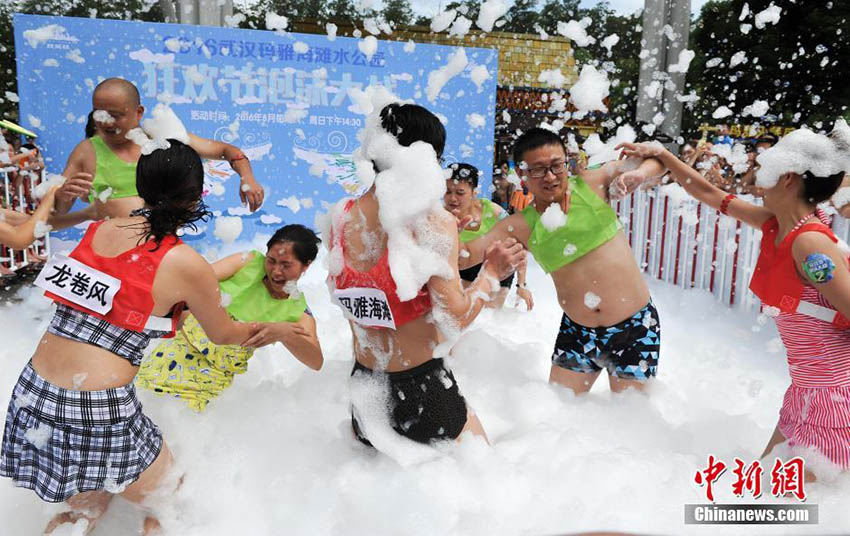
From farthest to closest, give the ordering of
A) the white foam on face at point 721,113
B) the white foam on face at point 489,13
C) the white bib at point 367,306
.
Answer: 1. the white foam on face at point 721,113
2. the white foam on face at point 489,13
3. the white bib at point 367,306

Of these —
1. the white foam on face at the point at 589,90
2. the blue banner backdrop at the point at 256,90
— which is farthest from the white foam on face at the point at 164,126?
the white foam on face at the point at 589,90

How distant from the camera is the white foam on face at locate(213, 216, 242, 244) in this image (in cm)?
669

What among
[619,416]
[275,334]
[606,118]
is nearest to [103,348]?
[275,334]

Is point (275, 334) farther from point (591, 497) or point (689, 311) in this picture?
point (689, 311)

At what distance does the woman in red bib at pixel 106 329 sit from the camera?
1869 mm

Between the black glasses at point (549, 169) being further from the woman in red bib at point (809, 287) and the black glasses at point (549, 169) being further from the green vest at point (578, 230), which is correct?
the woman in red bib at point (809, 287)

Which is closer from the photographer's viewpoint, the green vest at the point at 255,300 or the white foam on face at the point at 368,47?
the green vest at the point at 255,300

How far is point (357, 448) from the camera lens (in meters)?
2.46

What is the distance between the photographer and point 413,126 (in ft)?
6.19

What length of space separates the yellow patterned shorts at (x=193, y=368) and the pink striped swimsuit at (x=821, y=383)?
7.13 ft

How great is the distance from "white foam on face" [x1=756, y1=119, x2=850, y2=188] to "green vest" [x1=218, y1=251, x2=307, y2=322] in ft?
6.35

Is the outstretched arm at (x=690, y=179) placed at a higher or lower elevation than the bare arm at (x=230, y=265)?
higher

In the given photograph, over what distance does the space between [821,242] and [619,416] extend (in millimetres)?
1222

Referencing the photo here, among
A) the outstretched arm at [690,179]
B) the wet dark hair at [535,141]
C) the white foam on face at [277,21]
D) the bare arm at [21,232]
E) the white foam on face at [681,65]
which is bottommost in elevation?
the bare arm at [21,232]
